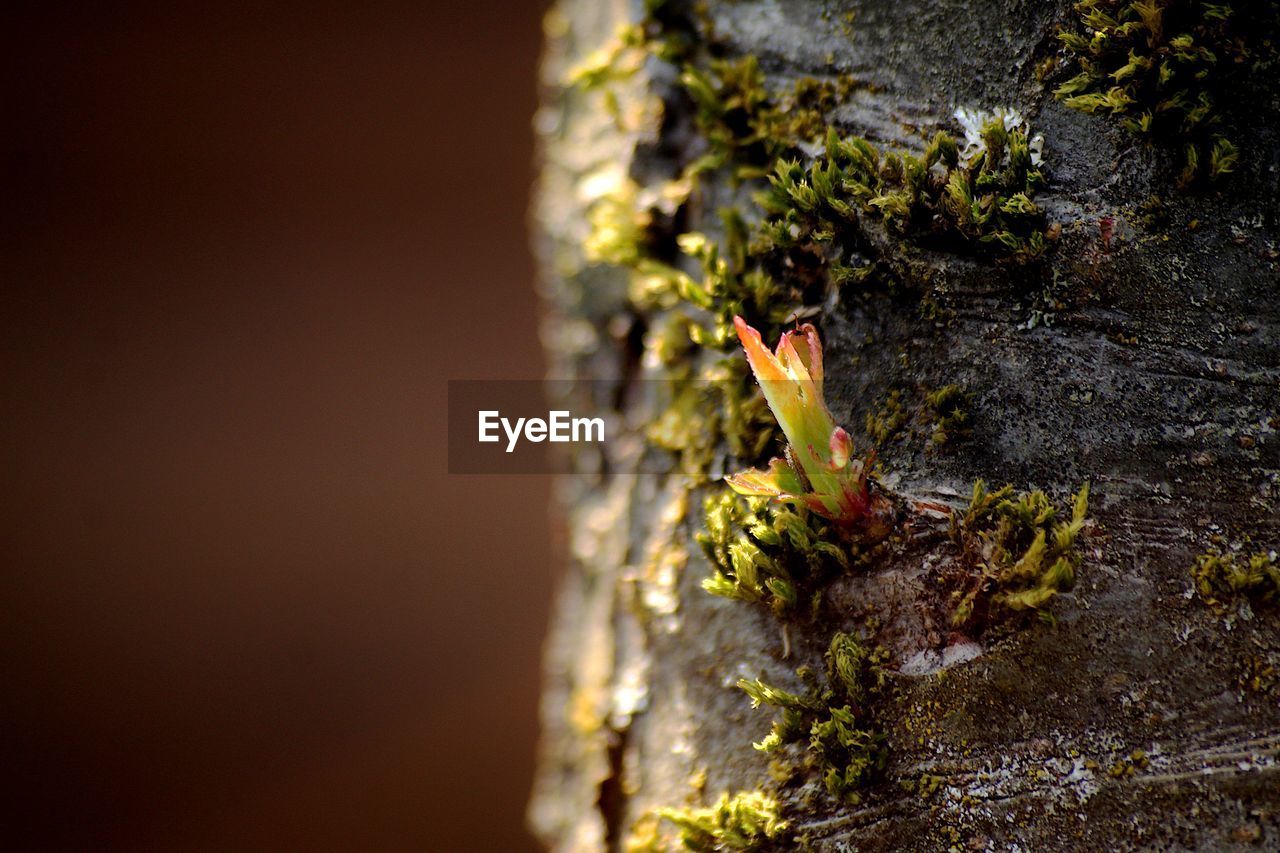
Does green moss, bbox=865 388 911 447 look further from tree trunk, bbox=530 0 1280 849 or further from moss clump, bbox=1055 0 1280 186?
moss clump, bbox=1055 0 1280 186

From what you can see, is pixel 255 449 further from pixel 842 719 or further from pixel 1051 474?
pixel 1051 474

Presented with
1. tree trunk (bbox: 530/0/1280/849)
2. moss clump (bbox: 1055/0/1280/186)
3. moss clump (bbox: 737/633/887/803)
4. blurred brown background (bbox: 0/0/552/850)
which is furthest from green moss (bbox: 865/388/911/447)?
blurred brown background (bbox: 0/0/552/850)

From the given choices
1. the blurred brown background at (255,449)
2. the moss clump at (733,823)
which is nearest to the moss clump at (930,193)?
the moss clump at (733,823)

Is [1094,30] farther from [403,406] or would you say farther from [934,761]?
[403,406]

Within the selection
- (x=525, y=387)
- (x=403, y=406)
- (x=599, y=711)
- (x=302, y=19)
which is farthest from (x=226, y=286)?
(x=599, y=711)

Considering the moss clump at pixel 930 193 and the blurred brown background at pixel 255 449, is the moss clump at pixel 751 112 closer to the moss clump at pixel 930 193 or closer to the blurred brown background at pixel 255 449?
the moss clump at pixel 930 193

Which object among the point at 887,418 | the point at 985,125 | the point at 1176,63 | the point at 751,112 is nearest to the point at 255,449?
the point at 751,112
